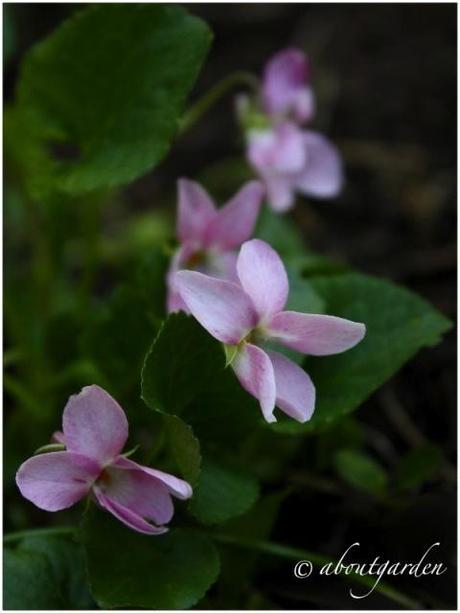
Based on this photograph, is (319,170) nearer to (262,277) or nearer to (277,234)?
(277,234)

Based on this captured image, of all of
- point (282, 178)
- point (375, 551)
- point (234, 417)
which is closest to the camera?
point (234, 417)

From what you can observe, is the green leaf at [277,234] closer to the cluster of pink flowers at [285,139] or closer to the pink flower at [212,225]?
the cluster of pink flowers at [285,139]

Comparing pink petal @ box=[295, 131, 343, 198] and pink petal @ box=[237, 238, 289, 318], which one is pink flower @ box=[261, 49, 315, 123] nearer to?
pink petal @ box=[295, 131, 343, 198]

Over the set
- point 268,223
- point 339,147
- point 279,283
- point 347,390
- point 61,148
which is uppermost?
point 279,283

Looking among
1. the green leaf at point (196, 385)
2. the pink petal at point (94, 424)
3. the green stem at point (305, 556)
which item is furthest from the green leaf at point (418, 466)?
the pink petal at point (94, 424)

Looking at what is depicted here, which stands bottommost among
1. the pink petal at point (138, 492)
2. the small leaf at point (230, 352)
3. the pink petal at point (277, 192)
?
the pink petal at point (138, 492)

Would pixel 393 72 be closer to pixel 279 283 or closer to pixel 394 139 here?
pixel 394 139

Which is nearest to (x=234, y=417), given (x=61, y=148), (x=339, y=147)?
(x=339, y=147)
